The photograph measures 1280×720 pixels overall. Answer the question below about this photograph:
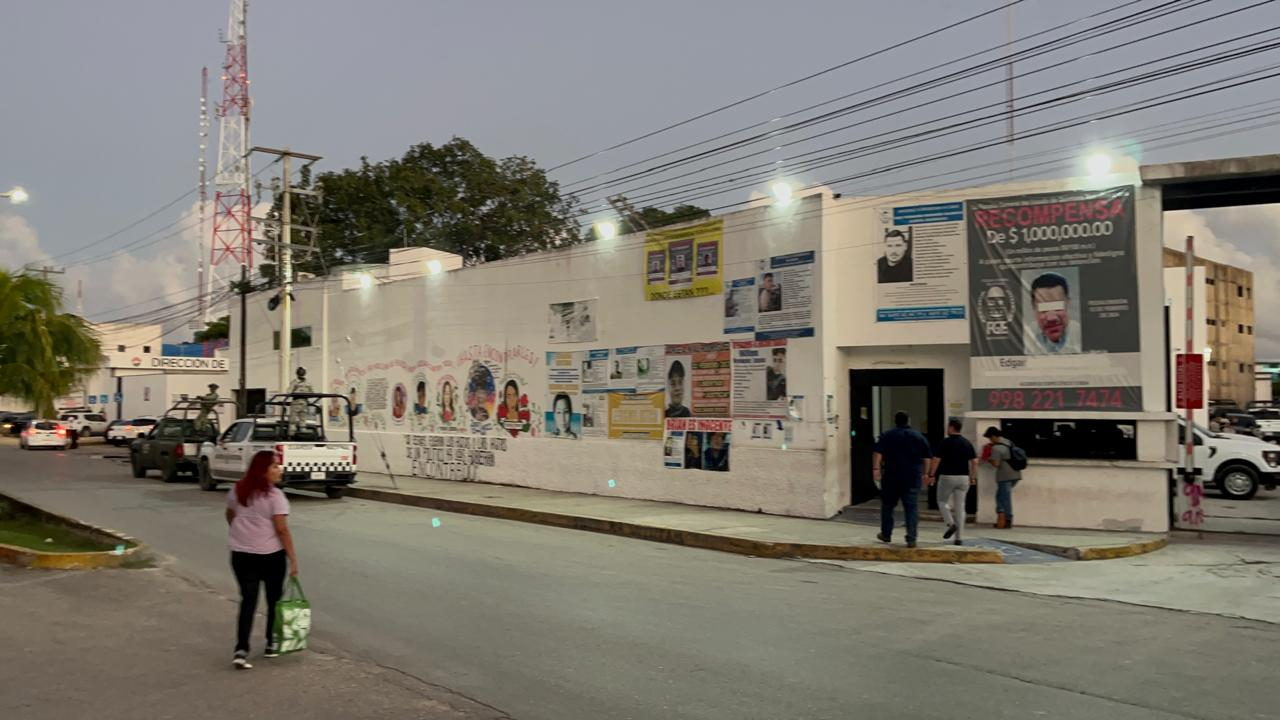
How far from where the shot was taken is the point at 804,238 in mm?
16922

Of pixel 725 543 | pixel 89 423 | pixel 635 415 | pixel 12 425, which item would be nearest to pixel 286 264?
pixel 635 415

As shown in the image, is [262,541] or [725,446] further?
[725,446]

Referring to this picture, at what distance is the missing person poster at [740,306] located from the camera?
17.7 metres

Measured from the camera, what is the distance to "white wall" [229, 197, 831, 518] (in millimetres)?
16812

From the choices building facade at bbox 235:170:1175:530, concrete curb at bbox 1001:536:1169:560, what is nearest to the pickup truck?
building facade at bbox 235:170:1175:530

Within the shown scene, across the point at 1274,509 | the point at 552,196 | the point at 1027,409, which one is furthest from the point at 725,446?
the point at 552,196

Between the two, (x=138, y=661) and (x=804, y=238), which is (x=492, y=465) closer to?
(x=804, y=238)

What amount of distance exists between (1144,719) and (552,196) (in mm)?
45436

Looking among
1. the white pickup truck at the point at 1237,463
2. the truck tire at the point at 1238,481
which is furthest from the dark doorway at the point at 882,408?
the truck tire at the point at 1238,481

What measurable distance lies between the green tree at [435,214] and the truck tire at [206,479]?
25.3m

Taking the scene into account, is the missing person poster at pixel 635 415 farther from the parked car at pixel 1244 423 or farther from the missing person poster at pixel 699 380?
the parked car at pixel 1244 423

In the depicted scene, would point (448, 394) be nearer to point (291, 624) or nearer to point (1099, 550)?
point (1099, 550)

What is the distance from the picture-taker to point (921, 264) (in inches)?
635

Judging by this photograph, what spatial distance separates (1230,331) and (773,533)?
3316 inches
